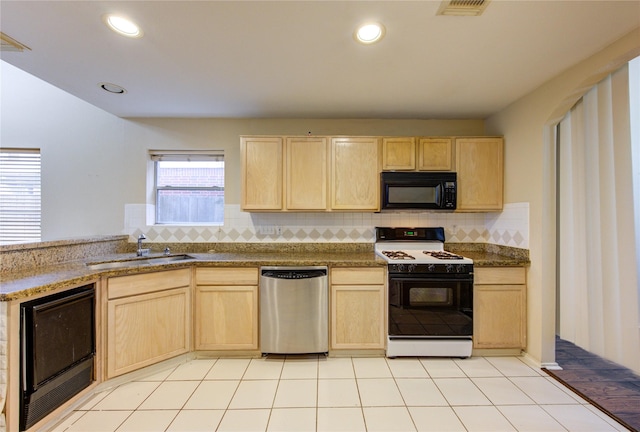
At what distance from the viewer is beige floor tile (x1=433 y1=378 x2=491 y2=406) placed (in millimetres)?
1920

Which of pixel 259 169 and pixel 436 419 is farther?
pixel 259 169

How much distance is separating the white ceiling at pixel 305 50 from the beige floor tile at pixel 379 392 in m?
2.42

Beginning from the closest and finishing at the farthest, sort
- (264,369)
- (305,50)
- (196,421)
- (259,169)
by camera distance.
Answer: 1. (196,421)
2. (305,50)
3. (264,369)
4. (259,169)

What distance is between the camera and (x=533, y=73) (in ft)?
7.15

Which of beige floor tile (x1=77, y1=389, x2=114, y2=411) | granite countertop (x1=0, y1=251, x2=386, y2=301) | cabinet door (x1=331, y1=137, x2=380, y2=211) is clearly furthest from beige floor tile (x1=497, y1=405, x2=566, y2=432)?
beige floor tile (x1=77, y1=389, x2=114, y2=411)

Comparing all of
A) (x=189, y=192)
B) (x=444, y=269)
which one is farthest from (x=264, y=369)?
(x=189, y=192)

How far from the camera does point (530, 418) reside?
5.79 ft

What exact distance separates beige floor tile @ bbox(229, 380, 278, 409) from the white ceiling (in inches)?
95.7

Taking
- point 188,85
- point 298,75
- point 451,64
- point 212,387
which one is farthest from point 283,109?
point 212,387

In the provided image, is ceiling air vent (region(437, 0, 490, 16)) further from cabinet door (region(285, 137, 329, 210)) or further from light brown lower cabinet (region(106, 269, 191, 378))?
light brown lower cabinet (region(106, 269, 191, 378))

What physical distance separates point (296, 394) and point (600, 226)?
296 centimetres

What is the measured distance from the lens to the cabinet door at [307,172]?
112 inches

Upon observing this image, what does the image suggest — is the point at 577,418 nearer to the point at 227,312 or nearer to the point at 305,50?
the point at 227,312

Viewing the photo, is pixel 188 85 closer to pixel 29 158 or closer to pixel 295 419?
pixel 29 158
